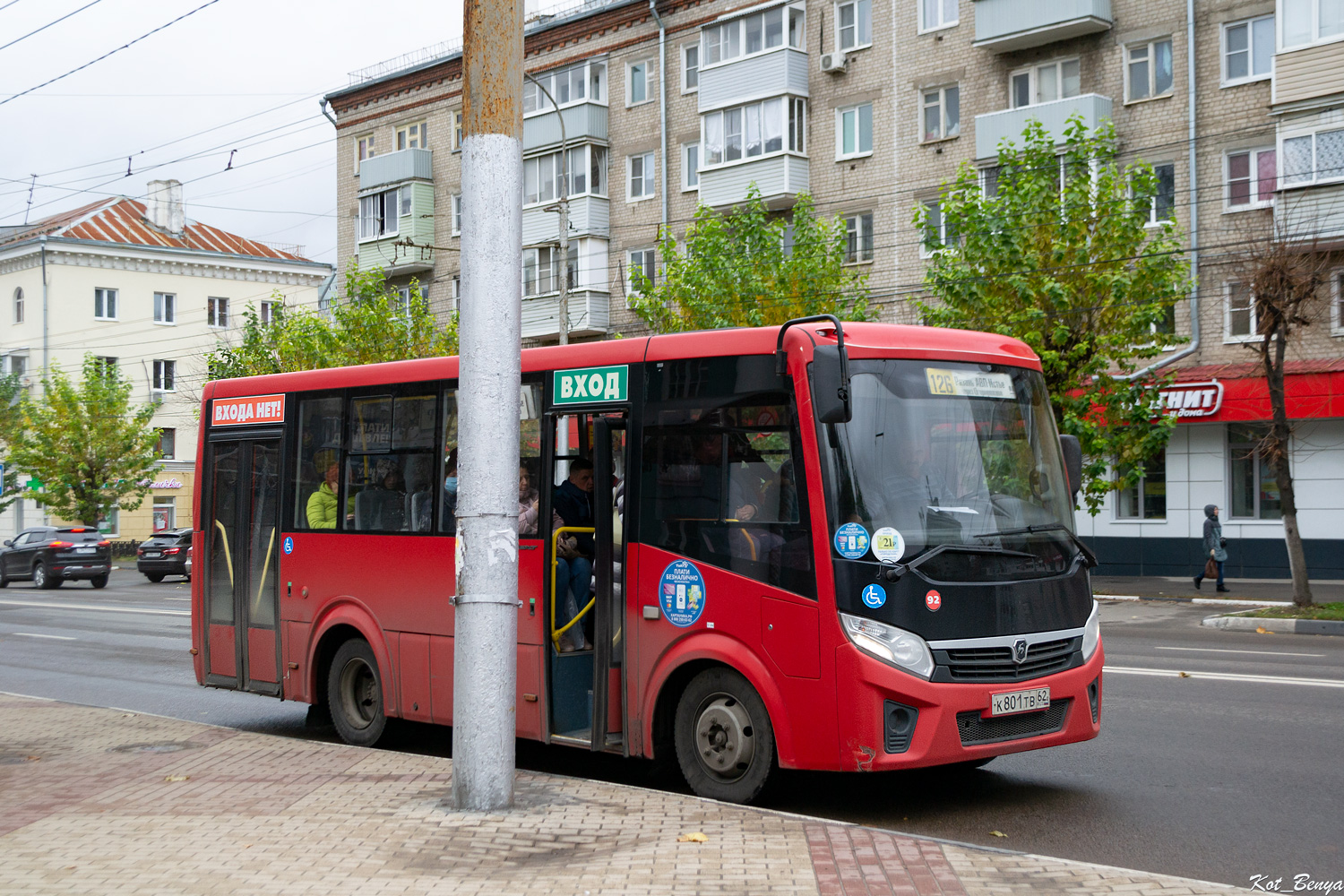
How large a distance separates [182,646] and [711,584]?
1352cm

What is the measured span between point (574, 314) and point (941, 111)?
12.9m

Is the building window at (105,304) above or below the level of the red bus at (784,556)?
above

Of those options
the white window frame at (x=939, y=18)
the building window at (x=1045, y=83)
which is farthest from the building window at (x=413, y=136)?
the building window at (x=1045, y=83)

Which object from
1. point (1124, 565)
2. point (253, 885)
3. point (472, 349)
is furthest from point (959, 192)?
point (253, 885)

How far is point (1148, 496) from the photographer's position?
105 feet

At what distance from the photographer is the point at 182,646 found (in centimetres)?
1930

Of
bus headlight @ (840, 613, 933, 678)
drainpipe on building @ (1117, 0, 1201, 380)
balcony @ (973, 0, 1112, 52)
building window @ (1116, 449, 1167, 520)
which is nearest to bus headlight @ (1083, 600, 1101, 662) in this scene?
bus headlight @ (840, 613, 933, 678)

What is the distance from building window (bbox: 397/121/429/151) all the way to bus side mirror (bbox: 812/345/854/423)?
146 ft

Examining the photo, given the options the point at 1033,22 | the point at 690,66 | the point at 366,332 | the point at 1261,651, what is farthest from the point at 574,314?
the point at 1261,651

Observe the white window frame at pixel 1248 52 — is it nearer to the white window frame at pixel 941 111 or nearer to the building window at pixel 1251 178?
the building window at pixel 1251 178

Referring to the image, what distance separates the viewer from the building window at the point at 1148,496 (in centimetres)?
3159

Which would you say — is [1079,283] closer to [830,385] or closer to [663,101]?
[663,101]

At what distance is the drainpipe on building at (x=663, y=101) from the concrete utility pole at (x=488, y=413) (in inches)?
1362

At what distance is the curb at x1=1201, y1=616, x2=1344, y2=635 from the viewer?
63.2ft
